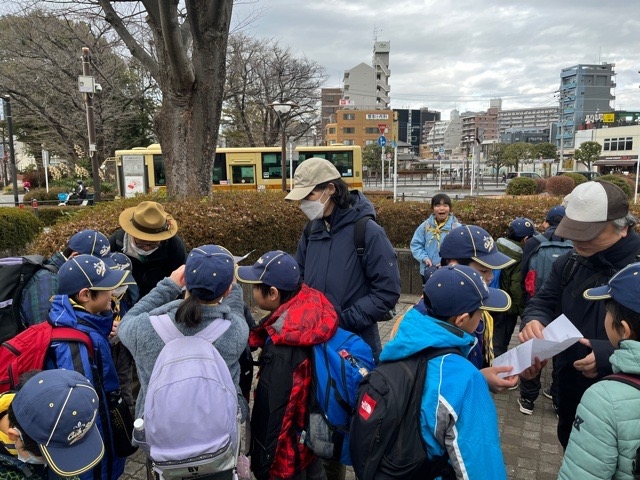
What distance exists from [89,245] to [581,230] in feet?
9.41

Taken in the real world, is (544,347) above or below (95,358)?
above

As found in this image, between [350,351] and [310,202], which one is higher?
[310,202]

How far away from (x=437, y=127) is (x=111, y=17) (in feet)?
513

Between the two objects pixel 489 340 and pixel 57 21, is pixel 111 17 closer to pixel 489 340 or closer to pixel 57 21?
pixel 489 340

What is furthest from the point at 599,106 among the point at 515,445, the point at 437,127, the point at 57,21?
the point at 515,445

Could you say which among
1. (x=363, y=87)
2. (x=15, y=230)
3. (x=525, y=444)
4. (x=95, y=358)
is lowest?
(x=525, y=444)

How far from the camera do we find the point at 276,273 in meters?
2.16

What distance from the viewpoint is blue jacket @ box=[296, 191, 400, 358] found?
2494 millimetres

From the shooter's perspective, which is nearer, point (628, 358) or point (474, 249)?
point (628, 358)

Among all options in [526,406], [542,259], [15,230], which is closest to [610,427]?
[542,259]

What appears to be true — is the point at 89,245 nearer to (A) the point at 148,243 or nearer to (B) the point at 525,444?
(A) the point at 148,243

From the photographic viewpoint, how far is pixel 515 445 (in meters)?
3.44

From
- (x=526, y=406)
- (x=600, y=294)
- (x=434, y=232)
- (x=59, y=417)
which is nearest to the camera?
(x=59, y=417)

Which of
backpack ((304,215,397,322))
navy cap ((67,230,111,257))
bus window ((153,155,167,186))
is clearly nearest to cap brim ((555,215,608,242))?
backpack ((304,215,397,322))
